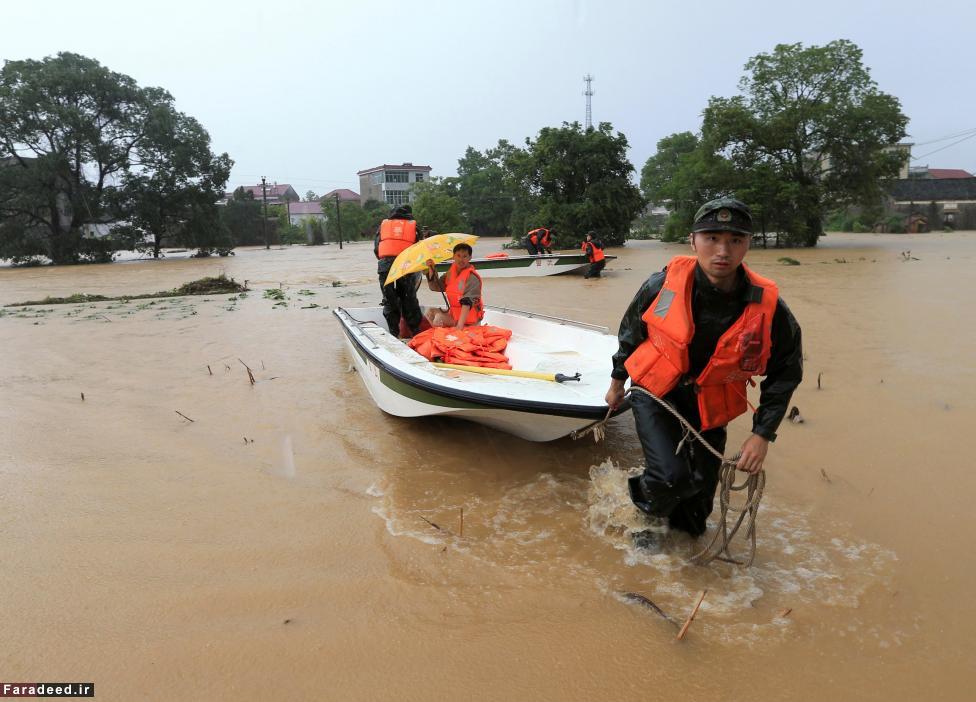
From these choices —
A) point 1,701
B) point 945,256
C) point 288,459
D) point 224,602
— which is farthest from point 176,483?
point 945,256

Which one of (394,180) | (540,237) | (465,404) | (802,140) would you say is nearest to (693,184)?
(802,140)

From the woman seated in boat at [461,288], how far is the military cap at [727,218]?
10.9 ft

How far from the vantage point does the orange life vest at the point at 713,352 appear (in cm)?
232

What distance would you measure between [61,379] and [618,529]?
609 cm

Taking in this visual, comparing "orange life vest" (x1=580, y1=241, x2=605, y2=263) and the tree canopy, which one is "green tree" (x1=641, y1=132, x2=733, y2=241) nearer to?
the tree canopy

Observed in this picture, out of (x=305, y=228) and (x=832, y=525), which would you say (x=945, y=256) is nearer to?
(x=832, y=525)

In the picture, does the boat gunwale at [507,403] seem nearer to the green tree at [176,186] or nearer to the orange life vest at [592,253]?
the orange life vest at [592,253]

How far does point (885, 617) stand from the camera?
2.49 metres

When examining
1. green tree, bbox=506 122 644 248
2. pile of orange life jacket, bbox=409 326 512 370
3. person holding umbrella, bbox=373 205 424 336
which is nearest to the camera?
pile of orange life jacket, bbox=409 326 512 370

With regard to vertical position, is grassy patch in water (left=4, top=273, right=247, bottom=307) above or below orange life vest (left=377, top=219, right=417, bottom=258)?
below

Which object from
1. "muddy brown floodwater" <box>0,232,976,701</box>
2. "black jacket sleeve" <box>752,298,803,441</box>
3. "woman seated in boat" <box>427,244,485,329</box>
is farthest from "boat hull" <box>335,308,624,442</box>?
"black jacket sleeve" <box>752,298,803,441</box>

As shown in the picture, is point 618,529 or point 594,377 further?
point 594,377

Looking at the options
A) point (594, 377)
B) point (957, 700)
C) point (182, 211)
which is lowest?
point (957, 700)

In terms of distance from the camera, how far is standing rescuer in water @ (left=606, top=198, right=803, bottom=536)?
2.32 meters
